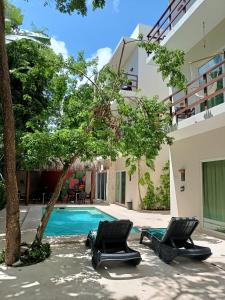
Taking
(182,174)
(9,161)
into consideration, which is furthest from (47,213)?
(182,174)

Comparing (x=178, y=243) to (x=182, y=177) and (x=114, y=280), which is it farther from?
(x=182, y=177)

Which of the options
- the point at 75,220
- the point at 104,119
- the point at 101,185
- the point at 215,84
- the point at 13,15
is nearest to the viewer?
the point at 104,119

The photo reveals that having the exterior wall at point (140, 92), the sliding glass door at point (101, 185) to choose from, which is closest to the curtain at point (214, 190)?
the exterior wall at point (140, 92)

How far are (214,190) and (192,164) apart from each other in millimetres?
2065

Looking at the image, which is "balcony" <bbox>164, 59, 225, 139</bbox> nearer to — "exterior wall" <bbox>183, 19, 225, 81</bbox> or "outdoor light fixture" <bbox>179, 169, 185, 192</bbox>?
"exterior wall" <bbox>183, 19, 225, 81</bbox>

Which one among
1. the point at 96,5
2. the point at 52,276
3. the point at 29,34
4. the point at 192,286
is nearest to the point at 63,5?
the point at 96,5

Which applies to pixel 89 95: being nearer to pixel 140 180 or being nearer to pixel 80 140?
pixel 80 140

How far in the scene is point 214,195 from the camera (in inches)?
485

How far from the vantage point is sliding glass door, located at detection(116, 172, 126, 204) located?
952 inches

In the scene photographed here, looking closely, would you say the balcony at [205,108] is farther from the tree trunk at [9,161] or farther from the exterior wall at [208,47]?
the tree trunk at [9,161]

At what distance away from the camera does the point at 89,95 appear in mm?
11445

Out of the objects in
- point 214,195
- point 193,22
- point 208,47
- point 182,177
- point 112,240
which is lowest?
point 112,240

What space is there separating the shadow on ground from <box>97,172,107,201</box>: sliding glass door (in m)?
20.8

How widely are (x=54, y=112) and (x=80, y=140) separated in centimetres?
353
